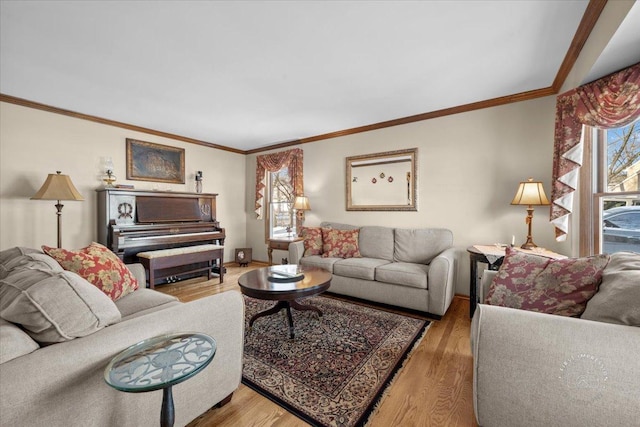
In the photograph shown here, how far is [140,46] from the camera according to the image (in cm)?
205

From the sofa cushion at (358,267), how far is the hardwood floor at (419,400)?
3.04 ft

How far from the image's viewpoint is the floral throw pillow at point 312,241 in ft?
12.1

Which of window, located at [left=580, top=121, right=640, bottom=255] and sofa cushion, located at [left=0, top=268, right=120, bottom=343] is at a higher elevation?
window, located at [left=580, top=121, right=640, bottom=255]

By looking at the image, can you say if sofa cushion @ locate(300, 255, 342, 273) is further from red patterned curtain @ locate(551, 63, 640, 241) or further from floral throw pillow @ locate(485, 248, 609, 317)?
red patterned curtain @ locate(551, 63, 640, 241)

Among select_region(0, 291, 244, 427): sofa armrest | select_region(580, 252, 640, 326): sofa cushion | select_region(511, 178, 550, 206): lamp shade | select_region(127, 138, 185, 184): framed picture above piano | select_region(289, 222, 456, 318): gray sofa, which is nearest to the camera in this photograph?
select_region(0, 291, 244, 427): sofa armrest

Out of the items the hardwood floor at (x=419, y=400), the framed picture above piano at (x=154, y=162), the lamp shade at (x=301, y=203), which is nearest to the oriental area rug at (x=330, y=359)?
the hardwood floor at (x=419, y=400)

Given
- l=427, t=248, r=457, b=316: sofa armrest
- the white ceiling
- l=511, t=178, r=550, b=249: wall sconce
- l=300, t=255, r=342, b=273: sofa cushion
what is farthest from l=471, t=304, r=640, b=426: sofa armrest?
l=300, t=255, r=342, b=273: sofa cushion

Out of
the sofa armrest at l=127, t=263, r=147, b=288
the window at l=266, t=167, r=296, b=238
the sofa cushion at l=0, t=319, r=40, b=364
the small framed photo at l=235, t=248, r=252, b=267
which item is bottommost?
the small framed photo at l=235, t=248, r=252, b=267

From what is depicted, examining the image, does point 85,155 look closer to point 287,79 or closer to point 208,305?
point 287,79

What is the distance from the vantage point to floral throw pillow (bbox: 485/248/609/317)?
129cm

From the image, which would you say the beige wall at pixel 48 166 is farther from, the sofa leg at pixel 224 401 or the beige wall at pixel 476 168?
the beige wall at pixel 476 168

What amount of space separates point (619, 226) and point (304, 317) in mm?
2709

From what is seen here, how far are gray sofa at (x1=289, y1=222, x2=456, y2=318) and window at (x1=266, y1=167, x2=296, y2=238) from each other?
1.39m

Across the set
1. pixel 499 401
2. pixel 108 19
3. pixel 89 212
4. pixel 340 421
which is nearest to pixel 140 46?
pixel 108 19
